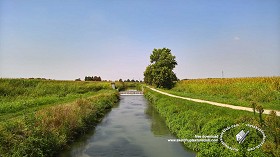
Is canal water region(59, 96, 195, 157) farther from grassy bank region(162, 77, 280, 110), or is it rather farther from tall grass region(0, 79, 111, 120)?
grassy bank region(162, 77, 280, 110)

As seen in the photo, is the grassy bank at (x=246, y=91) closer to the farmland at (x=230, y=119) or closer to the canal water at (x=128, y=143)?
the farmland at (x=230, y=119)

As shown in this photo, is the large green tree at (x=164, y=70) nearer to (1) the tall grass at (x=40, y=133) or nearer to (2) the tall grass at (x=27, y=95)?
(2) the tall grass at (x=27, y=95)

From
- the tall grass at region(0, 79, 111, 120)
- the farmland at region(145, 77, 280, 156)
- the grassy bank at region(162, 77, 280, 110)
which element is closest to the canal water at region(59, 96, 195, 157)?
the farmland at region(145, 77, 280, 156)

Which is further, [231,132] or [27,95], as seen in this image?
[27,95]

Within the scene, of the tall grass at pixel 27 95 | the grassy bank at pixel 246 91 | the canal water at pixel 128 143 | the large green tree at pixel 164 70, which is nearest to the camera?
the canal water at pixel 128 143

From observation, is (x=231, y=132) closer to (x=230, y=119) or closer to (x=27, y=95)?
(x=230, y=119)

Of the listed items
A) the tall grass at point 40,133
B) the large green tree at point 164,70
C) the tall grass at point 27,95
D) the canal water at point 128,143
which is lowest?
the canal water at point 128,143

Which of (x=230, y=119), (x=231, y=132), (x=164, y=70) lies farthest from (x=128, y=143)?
Answer: (x=164, y=70)

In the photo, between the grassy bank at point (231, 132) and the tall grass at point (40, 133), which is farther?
the tall grass at point (40, 133)

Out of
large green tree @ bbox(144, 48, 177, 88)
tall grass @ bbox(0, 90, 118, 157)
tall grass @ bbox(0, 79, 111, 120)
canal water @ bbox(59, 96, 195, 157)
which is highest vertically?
large green tree @ bbox(144, 48, 177, 88)

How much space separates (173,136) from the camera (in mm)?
18234

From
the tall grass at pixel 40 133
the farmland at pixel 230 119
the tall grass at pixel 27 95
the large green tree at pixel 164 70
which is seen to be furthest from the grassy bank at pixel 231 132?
the large green tree at pixel 164 70

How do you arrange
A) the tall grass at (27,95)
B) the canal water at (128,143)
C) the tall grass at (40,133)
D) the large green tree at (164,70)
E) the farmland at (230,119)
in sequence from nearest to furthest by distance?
the farmland at (230,119) < the tall grass at (40,133) < the canal water at (128,143) < the tall grass at (27,95) < the large green tree at (164,70)

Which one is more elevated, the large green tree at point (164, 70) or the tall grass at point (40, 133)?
the large green tree at point (164, 70)
